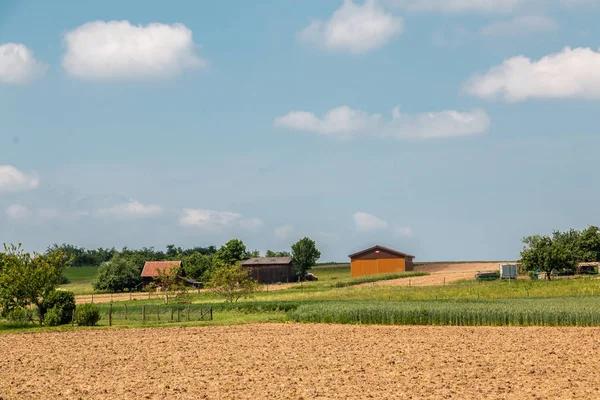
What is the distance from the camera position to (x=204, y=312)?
61.2 meters

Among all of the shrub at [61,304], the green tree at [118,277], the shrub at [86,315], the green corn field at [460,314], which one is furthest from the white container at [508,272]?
the green tree at [118,277]

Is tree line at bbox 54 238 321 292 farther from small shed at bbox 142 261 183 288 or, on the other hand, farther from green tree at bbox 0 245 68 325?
green tree at bbox 0 245 68 325

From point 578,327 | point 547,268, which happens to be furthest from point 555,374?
point 547,268

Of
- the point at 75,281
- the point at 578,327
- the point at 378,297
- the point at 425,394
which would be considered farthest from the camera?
the point at 75,281

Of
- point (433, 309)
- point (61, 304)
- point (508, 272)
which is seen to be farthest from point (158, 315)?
point (508, 272)

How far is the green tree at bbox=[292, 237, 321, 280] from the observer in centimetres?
14012

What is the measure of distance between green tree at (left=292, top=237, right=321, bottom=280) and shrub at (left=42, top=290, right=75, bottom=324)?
87413 mm

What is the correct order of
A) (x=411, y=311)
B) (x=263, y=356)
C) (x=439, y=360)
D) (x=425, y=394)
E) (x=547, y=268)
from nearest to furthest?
(x=425, y=394), (x=439, y=360), (x=263, y=356), (x=411, y=311), (x=547, y=268)

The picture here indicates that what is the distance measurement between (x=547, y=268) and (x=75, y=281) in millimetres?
109762

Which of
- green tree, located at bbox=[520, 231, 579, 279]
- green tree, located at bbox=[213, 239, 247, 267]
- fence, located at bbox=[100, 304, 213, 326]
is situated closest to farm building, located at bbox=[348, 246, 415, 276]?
green tree, located at bbox=[213, 239, 247, 267]

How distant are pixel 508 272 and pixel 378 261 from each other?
3598 centimetres

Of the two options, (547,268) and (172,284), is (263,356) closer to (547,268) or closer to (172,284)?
(172,284)

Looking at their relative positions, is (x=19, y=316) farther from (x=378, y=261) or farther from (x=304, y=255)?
(x=304, y=255)

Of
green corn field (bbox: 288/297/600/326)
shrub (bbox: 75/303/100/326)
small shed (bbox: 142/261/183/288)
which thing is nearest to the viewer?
green corn field (bbox: 288/297/600/326)
